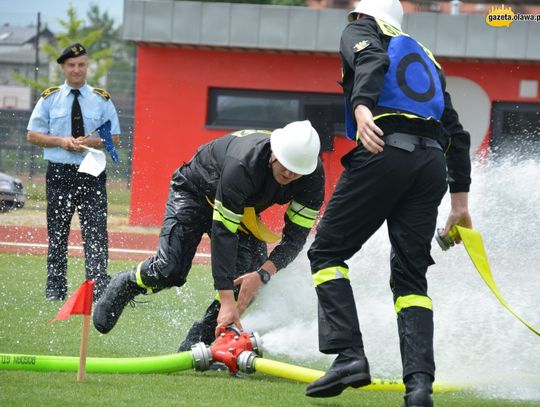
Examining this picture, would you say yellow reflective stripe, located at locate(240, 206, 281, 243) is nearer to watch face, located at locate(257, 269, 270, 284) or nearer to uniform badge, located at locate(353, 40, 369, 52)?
watch face, located at locate(257, 269, 270, 284)

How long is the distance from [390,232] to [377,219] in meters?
0.12

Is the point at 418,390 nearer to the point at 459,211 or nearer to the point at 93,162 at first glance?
the point at 459,211

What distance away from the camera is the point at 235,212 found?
5.29 m

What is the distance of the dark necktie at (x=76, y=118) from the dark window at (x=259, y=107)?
900 cm

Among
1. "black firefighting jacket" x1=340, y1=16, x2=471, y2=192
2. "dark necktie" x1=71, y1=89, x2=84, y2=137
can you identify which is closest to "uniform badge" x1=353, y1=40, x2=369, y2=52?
"black firefighting jacket" x1=340, y1=16, x2=471, y2=192

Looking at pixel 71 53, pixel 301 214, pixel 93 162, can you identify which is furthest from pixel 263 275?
pixel 71 53

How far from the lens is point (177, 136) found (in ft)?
58.0

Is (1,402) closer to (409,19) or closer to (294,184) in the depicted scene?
(294,184)

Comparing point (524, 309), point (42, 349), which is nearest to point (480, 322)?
point (524, 309)

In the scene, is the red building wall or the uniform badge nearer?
the uniform badge

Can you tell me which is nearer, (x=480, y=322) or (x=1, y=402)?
(x=1, y=402)

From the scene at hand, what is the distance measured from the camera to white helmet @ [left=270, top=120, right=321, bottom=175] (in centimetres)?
523

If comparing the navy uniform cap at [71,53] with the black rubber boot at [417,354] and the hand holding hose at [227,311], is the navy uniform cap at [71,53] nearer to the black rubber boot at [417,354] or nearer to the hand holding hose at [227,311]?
the hand holding hose at [227,311]

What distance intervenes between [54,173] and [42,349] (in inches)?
106
